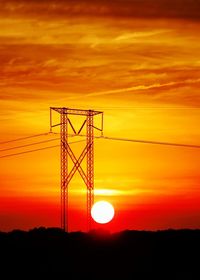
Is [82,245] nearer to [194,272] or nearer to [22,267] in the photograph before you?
[22,267]

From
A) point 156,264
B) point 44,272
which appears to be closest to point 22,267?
point 44,272

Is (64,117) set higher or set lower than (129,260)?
higher

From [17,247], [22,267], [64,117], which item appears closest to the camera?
[64,117]

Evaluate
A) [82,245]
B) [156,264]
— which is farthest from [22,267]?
[156,264]

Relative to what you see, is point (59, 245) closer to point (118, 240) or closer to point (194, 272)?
point (118, 240)

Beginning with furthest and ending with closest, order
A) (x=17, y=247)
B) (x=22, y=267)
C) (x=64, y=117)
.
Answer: (x=17, y=247) < (x=22, y=267) < (x=64, y=117)

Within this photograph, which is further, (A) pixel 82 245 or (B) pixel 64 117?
(A) pixel 82 245
